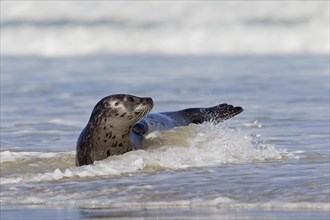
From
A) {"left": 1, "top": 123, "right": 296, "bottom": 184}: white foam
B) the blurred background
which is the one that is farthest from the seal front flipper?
the blurred background

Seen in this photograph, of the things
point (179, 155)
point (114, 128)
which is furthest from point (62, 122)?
point (179, 155)

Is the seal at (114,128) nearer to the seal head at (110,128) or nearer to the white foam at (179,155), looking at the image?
the seal head at (110,128)

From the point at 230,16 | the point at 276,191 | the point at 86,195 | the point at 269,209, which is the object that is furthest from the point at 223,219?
the point at 230,16

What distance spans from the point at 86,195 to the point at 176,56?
15202 mm

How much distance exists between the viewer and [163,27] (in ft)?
81.4

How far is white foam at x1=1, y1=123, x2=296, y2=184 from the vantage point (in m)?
7.78

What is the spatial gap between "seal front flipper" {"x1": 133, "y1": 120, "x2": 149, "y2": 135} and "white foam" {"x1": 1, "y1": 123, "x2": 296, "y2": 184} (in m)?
0.10

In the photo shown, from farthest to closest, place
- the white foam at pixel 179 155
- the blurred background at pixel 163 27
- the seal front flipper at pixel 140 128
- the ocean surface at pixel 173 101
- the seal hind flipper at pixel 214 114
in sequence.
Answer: the blurred background at pixel 163 27 → the seal hind flipper at pixel 214 114 → the seal front flipper at pixel 140 128 → the white foam at pixel 179 155 → the ocean surface at pixel 173 101

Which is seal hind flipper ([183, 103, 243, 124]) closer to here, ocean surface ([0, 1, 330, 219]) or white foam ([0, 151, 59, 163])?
ocean surface ([0, 1, 330, 219])

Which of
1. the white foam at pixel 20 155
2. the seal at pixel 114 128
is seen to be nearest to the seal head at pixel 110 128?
the seal at pixel 114 128

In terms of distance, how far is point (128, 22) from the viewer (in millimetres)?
25516

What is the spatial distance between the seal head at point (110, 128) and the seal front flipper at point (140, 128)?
9 centimetres

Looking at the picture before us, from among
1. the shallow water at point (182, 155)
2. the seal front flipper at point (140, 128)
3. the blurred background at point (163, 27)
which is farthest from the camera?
the blurred background at point (163, 27)

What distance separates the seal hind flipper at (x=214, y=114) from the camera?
32.6 feet
